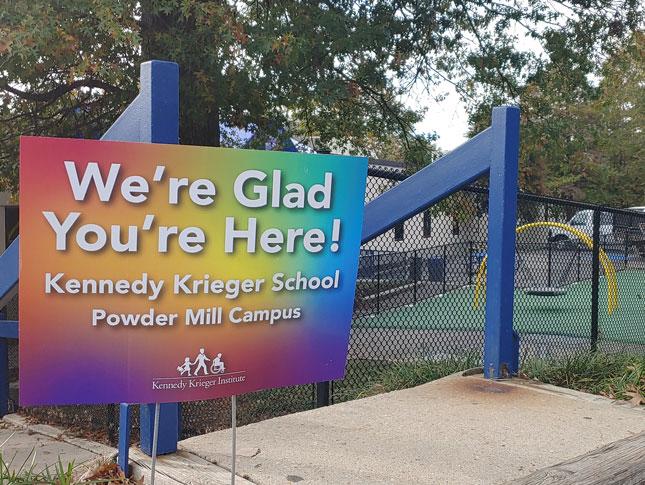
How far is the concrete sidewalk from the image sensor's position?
3.17m

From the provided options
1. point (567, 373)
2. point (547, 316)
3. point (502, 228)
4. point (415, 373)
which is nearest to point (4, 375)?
point (415, 373)

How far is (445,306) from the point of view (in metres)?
9.38

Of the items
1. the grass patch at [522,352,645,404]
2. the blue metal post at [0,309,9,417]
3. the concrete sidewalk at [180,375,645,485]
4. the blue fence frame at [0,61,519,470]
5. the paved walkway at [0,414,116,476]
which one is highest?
the blue fence frame at [0,61,519,470]

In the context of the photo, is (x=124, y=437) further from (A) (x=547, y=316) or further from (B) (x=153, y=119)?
(A) (x=547, y=316)

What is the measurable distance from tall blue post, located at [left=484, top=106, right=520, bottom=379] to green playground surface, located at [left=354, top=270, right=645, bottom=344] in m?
3.29

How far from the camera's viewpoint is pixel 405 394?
4562 millimetres

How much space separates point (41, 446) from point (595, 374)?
14.6 ft

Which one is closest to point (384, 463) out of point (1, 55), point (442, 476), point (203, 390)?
→ point (442, 476)

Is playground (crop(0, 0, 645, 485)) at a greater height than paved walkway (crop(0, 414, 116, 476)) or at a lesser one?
greater

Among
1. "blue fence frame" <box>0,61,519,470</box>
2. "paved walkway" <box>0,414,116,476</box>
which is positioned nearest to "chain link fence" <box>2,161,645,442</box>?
"paved walkway" <box>0,414,116,476</box>

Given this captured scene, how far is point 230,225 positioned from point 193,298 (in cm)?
28

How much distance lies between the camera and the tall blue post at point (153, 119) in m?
3.00

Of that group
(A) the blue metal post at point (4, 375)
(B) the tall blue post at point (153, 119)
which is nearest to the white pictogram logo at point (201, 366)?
(B) the tall blue post at point (153, 119)

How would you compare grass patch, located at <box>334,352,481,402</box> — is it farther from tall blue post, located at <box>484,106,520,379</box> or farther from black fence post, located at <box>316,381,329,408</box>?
tall blue post, located at <box>484,106,520,379</box>
